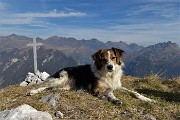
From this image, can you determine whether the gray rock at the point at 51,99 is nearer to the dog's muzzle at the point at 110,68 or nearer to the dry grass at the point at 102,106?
the dry grass at the point at 102,106

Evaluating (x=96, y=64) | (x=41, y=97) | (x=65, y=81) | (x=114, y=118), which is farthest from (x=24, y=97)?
(x=114, y=118)

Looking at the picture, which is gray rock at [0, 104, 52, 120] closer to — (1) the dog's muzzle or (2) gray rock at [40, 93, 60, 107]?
(2) gray rock at [40, 93, 60, 107]

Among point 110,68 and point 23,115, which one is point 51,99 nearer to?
point 110,68

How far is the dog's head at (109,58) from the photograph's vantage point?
1675cm

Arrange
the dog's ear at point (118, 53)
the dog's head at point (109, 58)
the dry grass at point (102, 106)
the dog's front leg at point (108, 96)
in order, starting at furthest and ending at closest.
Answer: the dog's ear at point (118, 53), the dog's head at point (109, 58), the dog's front leg at point (108, 96), the dry grass at point (102, 106)

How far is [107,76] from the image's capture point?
17719 millimetres

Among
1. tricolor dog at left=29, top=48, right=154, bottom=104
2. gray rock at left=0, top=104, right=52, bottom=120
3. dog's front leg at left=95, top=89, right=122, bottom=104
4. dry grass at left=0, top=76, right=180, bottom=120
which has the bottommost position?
dry grass at left=0, top=76, right=180, bottom=120

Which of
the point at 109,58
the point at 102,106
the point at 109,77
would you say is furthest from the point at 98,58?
the point at 102,106

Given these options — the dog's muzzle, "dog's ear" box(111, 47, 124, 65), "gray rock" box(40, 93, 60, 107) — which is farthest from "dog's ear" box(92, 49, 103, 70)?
"gray rock" box(40, 93, 60, 107)

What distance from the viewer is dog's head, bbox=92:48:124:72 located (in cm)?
1675

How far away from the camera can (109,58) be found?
16703 mm

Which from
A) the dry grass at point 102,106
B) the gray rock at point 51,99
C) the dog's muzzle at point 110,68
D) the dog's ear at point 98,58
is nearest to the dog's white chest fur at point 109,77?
the dog's ear at point 98,58

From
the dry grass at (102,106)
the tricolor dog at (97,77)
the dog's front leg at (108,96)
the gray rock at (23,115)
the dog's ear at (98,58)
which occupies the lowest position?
the dry grass at (102,106)

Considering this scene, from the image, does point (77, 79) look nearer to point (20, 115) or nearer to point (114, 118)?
point (114, 118)
